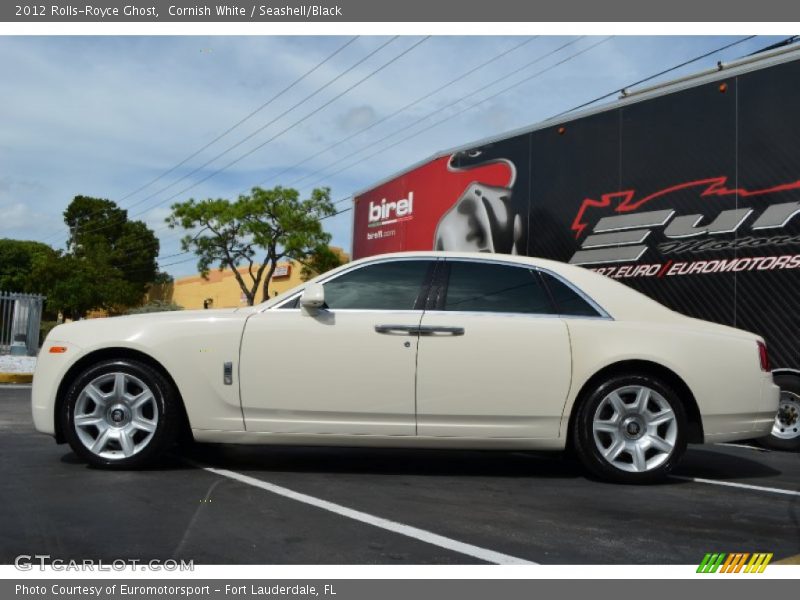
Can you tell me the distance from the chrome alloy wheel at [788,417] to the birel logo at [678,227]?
126cm

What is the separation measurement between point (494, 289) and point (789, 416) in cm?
313

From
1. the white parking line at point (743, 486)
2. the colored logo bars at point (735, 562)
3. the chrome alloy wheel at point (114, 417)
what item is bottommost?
the colored logo bars at point (735, 562)

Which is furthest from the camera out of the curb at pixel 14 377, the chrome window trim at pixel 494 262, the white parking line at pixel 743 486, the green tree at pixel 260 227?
the green tree at pixel 260 227

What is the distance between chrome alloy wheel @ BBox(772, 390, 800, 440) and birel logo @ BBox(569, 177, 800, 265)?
1261mm

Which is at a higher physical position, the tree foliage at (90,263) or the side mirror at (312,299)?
the tree foliage at (90,263)

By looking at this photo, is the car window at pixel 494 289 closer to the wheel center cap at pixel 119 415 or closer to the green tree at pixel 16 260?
the wheel center cap at pixel 119 415

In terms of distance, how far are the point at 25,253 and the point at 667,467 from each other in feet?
253

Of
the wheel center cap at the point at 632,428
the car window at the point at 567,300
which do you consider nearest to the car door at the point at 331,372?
the car window at the point at 567,300

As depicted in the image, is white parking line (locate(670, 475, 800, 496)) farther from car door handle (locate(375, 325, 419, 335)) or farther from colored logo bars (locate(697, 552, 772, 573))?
car door handle (locate(375, 325, 419, 335))

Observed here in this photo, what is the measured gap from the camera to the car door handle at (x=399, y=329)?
5.11m

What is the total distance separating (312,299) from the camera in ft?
16.5

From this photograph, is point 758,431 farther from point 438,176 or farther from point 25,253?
point 25,253

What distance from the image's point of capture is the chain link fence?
1967 centimetres
